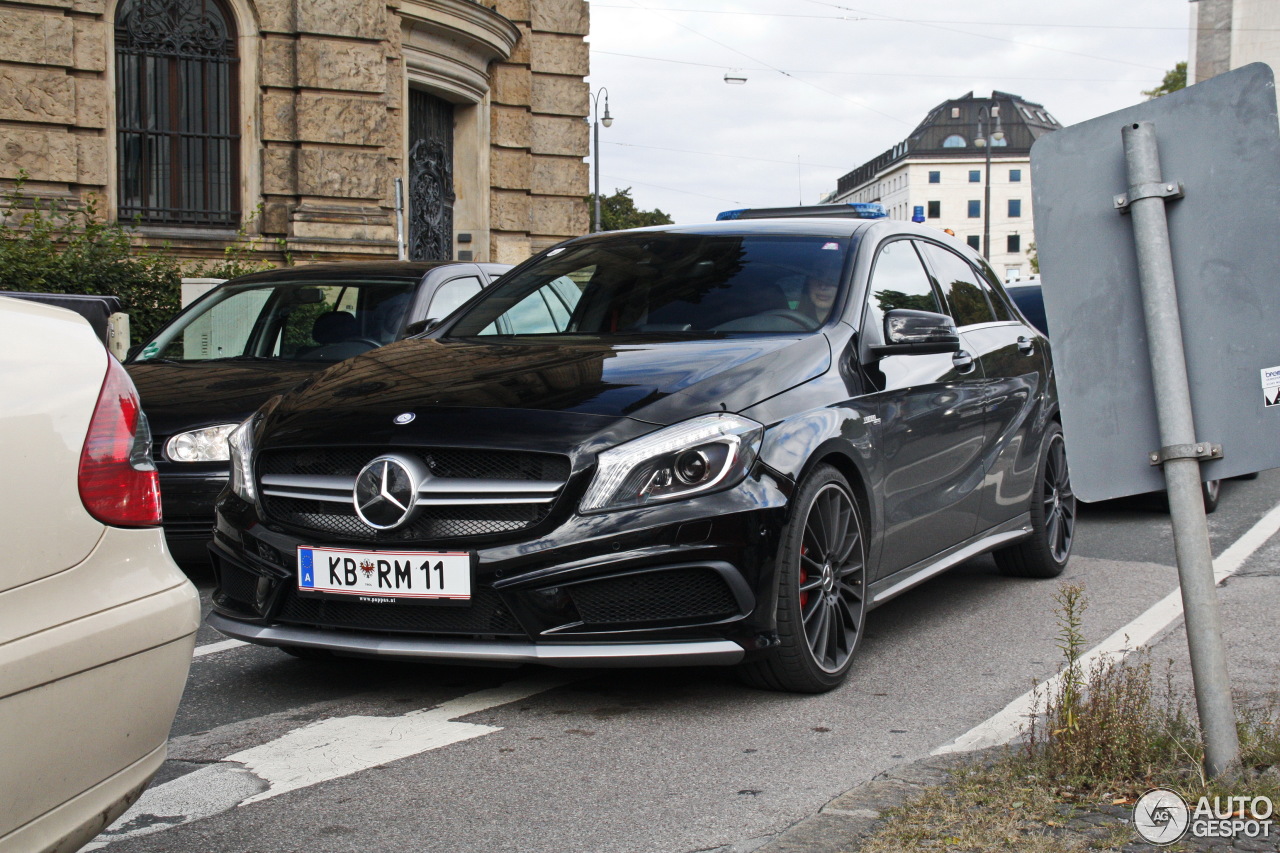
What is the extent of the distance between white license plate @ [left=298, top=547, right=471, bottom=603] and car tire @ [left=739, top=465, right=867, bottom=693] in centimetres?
95

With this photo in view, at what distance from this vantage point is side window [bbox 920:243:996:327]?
6332 mm

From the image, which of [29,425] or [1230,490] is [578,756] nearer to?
[29,425]

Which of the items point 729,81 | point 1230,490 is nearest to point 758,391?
point 1230,490

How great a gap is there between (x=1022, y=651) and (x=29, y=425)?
394 centimetres

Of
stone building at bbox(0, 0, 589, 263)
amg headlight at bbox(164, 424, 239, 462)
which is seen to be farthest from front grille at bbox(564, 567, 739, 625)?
stone building at bbox(0, 0, 589, 263)

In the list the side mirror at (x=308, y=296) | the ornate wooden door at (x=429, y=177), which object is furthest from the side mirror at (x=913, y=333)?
the ornate wooden door at (x=429, y=177)

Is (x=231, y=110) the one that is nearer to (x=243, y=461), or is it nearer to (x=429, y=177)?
(x=429, y=177)

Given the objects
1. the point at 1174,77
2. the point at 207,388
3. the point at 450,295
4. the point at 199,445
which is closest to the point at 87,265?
the point at 450,295

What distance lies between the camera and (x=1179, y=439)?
318 cm

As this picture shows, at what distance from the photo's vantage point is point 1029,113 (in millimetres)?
120312

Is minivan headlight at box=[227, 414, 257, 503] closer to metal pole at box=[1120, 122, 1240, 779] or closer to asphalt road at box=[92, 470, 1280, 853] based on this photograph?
asphalt road at box=[92, 470, 1280, 853]

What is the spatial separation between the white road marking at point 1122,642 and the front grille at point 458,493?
1323 millimetres

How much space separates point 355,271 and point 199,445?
77.1 inches

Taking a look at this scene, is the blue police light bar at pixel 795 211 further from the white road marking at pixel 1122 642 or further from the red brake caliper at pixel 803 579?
the red brake caliper at pixel 803 579
